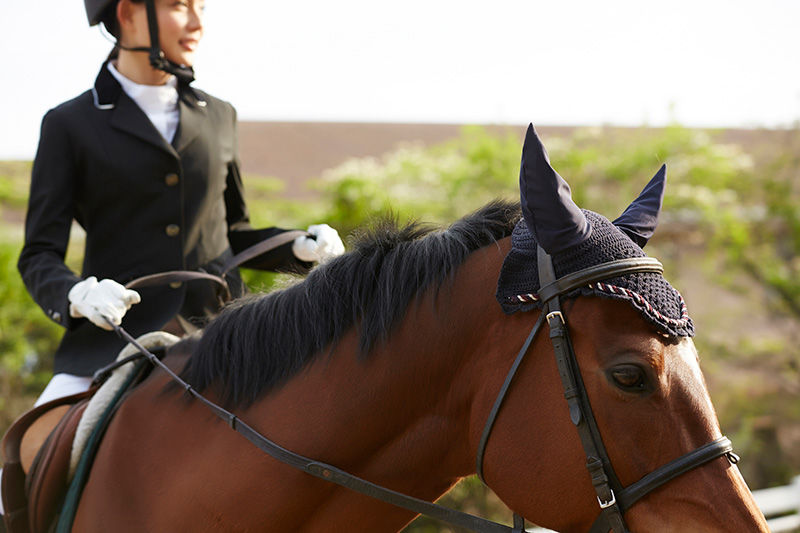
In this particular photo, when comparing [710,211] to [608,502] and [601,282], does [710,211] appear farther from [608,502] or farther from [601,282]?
[608,502]

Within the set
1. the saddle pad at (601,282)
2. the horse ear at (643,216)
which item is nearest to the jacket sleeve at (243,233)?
the saddle pad at (601,282)

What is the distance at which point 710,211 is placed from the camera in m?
10.8

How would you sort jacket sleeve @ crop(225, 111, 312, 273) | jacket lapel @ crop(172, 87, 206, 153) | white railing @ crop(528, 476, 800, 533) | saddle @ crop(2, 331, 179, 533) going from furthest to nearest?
white railing @ crop(528, 476, 800, 533) → jacket sleeve @ crop(225, 111, 312, 273) → jacket lapel @ crop(172, 87, 206, 153) → saddle @ crop(2, 331, 179, 533)

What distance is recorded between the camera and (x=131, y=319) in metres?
2.62

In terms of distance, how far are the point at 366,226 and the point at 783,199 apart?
11.7 m

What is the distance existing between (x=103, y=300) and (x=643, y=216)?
5.99ft

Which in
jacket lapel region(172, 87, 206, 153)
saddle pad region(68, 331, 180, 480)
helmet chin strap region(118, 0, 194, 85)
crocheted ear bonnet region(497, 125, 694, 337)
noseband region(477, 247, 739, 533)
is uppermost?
helmet chin strap region(118, 0, 194, 85)

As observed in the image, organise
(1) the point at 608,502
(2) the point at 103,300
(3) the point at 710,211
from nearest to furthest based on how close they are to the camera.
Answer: (1) the point at 608,502, (2) the point at 103,300, (3) the point at 710,211

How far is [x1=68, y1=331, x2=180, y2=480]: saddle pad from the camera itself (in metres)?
2.18

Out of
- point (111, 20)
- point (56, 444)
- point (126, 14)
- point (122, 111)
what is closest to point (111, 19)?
point (111, 20)

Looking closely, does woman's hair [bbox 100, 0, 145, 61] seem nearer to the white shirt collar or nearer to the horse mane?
the white shirt collar

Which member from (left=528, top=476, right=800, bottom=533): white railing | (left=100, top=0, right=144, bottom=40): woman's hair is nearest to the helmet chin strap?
(left=100, top=0, right=144, bottom=40): woman's hair

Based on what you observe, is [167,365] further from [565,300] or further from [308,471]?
[565,300]

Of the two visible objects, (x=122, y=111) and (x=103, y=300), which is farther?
(x=122, y=111)
